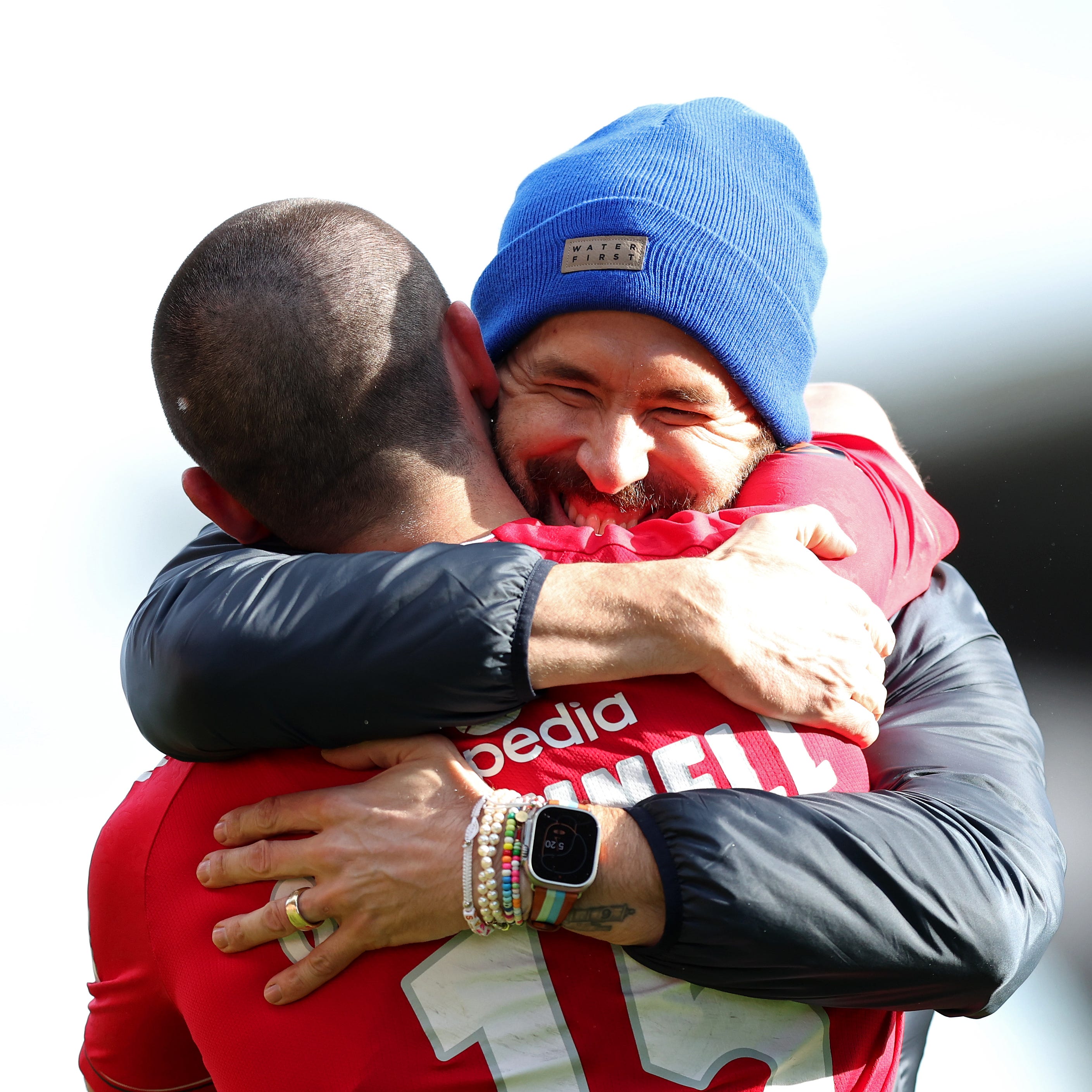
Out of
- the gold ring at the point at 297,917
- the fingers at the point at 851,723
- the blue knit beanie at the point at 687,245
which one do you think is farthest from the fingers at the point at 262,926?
the blue knit beanie at the point at 687,245

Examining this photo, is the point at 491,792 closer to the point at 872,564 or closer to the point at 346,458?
the point at 346,458

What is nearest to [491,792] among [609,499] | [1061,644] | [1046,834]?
[609,499]

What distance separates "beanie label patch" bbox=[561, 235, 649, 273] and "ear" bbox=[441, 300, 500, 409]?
0.32m

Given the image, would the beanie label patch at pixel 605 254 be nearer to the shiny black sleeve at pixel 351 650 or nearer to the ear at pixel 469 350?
the ear at pixel 469 350

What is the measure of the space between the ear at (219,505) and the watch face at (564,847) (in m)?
0.75

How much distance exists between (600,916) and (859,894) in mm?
348

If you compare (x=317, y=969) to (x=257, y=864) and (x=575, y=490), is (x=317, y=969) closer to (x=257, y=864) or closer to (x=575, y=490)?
(x=257, y=864)

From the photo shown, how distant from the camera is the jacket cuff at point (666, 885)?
4.45ft

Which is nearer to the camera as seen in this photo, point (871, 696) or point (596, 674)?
point (596, 674)

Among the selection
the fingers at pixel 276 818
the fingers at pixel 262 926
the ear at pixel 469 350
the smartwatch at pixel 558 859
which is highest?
the ear at pixel 469 350

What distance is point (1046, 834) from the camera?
1.74 m

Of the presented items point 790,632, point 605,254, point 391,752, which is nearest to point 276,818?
point 391,752

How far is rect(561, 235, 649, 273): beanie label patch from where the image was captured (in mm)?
2043

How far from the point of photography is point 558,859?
137cm
